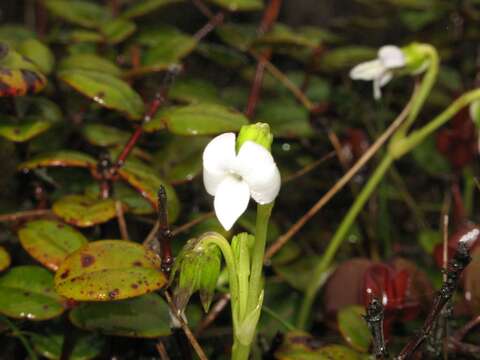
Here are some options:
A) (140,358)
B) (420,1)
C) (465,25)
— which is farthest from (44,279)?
(465,25)

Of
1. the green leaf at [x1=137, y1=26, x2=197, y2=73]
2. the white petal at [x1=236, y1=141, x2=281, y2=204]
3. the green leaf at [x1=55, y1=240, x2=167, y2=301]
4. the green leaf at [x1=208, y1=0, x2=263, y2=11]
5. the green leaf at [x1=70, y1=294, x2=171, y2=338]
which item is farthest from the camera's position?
the green leaf at [x1=208, y1=0, x2=263, y2=11]

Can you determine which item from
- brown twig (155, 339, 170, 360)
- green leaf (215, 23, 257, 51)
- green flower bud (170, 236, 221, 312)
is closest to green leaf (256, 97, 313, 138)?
green leaf (215, 23, 257, 51)

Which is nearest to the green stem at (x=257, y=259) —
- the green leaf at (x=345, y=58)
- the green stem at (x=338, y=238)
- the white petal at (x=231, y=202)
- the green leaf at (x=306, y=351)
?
the white petal at (x=231, y=202)

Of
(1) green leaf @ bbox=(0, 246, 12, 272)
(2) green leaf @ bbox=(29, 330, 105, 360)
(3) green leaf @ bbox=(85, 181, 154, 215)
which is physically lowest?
(2) green leaf @ bbox=(29, 330, 105, 360)

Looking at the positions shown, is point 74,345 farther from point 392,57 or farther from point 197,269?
point 392,57

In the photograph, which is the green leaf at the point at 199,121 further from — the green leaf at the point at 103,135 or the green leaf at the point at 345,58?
the green leaf at the point at 345,58

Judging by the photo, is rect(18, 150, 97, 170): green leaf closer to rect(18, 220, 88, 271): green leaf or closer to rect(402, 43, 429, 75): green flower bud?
rect(18, 220, 88, 271): green leaf

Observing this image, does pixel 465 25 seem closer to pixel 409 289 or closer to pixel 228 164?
pixel 409 289
